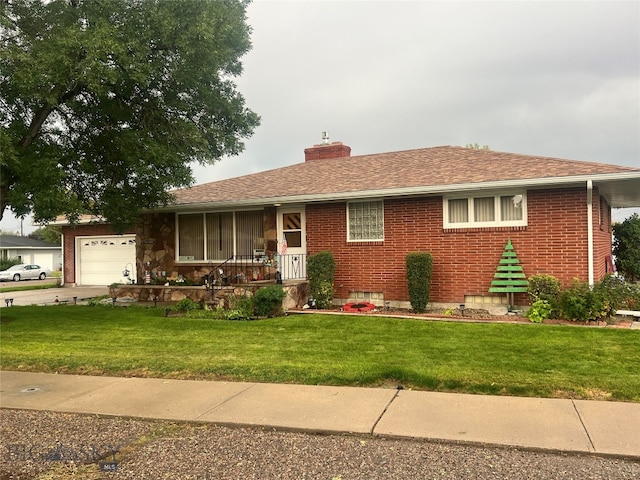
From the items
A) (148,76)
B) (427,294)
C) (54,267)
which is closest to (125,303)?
(148,76)

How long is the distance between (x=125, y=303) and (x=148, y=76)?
276 inches

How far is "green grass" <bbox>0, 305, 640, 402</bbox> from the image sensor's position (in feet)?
19.7

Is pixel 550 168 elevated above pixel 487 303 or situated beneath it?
elevated above

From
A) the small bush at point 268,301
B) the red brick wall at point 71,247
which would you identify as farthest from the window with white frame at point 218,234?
the red brick wall at point 71,247

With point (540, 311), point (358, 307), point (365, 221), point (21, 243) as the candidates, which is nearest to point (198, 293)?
point (358, 307)

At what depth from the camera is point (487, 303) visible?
11.2 meters

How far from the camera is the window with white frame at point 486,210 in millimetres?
10945

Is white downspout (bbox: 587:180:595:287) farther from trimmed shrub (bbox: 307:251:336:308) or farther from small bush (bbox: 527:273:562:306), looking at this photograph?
trimmed shrub (bbox: 307:251:336:308)

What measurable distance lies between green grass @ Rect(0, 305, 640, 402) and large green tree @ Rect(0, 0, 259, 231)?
2877 millimetres

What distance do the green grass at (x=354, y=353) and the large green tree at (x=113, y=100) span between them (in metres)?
2.88

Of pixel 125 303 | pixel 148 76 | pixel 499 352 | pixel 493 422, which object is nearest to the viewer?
pixel 493 422

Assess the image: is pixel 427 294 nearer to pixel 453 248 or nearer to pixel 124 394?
pixel 453 248

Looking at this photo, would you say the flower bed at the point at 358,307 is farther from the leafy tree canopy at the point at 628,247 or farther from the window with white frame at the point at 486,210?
the leafy tree canopy at the point at 628,247

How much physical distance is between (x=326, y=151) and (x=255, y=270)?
625 centimetres
